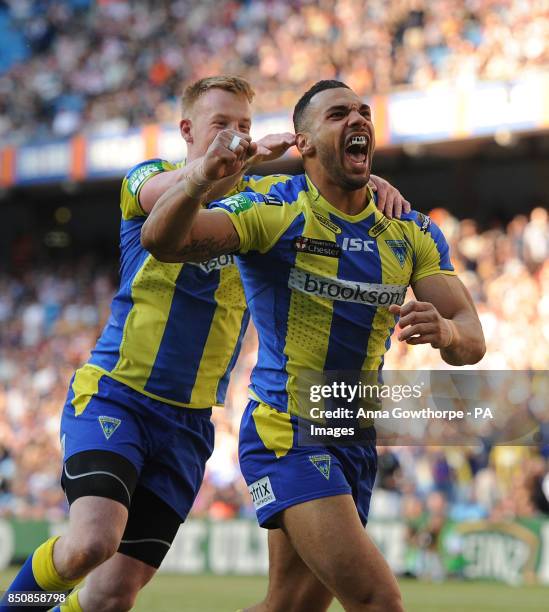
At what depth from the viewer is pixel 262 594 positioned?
13391 millimetres

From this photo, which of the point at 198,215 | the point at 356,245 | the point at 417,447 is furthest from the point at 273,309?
the point at 417,447

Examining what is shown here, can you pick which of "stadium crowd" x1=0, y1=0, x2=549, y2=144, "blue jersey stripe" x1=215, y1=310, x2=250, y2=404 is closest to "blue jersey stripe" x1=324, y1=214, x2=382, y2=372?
"blue jersey stripe" x1=215, y1=310, x2=250, y2=404

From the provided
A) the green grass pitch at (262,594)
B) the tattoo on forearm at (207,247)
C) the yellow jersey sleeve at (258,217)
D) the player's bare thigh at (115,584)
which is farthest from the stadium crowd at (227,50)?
the tattoo on forearm at (207,247)

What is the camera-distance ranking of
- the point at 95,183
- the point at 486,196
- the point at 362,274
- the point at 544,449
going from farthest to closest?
the point at 95,183 → the point at 486,196 → the point at 544,449 → the point at 362,274

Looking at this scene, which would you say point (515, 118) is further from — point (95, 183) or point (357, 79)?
point (95, 183)

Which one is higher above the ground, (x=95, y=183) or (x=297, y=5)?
(x=297, y=5)

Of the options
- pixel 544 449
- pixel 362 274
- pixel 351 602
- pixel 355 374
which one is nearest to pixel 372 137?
pixel 362 274

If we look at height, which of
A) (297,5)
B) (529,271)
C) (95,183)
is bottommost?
(529,271)

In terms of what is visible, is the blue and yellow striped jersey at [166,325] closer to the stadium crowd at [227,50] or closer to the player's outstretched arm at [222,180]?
the player's outstretched arm at [222,180]

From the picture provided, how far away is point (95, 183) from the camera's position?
24656mm

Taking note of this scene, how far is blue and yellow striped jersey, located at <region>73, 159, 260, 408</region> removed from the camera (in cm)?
589

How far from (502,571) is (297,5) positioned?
11081 millimetres

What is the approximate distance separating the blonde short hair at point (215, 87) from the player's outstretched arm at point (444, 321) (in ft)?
4.56

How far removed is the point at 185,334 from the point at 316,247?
1.04m
